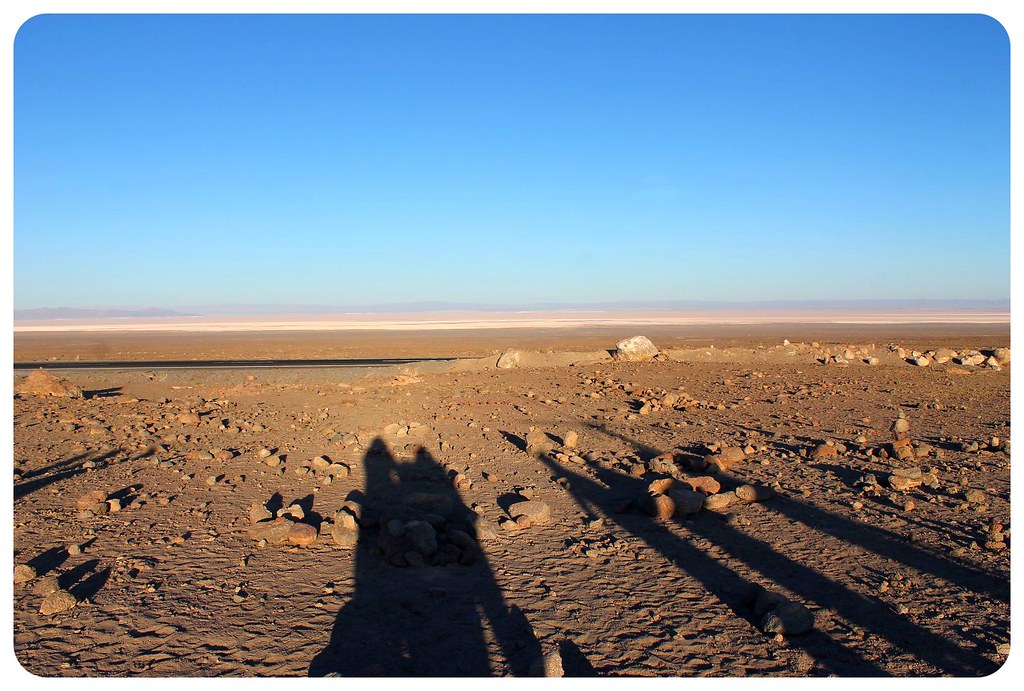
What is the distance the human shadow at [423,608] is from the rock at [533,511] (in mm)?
376

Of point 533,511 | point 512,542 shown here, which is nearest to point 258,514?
point 512,542

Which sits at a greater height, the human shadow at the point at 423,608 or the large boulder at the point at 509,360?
the large boulder at the point at 509,360

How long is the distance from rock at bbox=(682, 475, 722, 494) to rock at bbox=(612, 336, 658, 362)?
12884 millimetres

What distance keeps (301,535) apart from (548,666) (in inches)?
104

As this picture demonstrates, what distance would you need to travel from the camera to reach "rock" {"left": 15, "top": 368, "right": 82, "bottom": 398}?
1287 cm

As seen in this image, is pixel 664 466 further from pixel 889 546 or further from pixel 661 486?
pixel 889 546

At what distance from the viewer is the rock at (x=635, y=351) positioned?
65.4 ft

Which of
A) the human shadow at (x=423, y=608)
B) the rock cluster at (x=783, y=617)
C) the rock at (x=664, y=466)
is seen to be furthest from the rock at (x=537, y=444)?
the rock cluster at (x=783, y=617)

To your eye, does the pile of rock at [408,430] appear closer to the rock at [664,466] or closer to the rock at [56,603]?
the rock at [664,466]

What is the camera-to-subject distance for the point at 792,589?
454 centimetres

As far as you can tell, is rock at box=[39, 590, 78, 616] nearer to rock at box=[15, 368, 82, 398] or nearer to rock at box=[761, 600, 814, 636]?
rock at box=[761, 600, 814, 636]

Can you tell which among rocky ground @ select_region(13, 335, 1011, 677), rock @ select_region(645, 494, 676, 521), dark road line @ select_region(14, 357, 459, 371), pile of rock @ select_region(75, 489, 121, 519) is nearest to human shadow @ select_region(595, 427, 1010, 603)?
rocky ground @ select_region(13, 335, 1011, 677)

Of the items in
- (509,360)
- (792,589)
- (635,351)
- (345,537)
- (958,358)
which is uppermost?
(635,351)

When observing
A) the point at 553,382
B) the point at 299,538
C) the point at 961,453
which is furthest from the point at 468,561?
the point at 553,382
